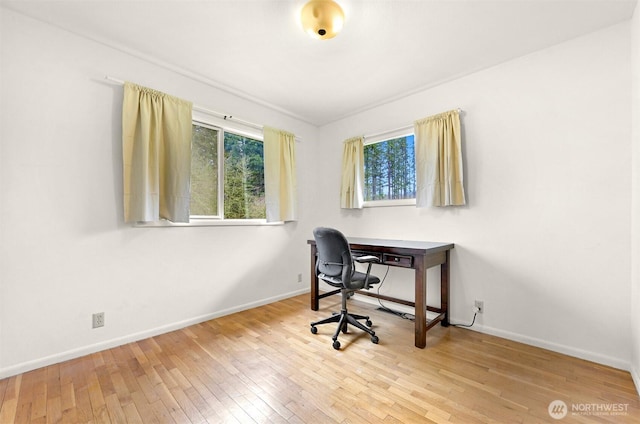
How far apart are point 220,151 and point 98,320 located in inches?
76.2

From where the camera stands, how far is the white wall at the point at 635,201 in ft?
5.65

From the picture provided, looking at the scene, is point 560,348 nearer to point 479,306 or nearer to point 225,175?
point 479,306

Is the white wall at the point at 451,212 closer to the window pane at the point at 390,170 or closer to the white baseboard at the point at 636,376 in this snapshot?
the white baseboard at the point at 636,376

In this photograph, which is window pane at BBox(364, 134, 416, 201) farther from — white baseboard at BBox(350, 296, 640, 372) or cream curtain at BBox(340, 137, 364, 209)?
white baseboard at BBox(350, 296, 640, 372)

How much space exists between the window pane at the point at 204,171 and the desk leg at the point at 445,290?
2.55 metres

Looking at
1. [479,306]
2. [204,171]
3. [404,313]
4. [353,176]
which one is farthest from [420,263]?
[204,171]

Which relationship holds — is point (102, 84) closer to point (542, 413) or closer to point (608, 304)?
point (542, 413)

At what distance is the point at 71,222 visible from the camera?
2.07 m

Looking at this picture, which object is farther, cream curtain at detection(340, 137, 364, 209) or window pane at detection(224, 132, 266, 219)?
cream curtain at detection(340, 137, 364, 209)

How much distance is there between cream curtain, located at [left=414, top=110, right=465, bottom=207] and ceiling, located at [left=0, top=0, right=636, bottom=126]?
1.56 ft

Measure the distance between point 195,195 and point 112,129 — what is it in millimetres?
903

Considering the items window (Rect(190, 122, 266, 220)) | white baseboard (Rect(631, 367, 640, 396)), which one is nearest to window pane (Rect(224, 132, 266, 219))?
window (Rect(190, 122, 266, 220))

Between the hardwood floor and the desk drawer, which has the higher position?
the desk drawer

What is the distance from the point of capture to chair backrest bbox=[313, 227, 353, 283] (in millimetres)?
2314
